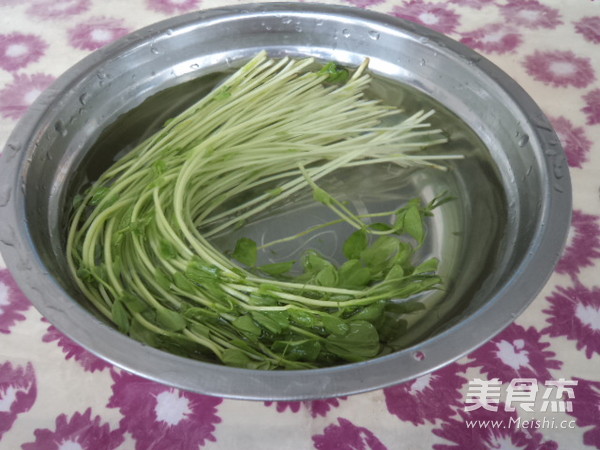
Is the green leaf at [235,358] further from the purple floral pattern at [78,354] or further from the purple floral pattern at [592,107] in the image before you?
the purple floral pattern at [592,107]

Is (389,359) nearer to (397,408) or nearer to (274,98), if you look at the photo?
(397,408)

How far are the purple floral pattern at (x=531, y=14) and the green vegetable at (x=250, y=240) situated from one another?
0.61 m

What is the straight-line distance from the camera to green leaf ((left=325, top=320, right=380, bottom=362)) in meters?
0.77

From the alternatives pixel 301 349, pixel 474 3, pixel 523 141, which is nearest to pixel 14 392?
pixel 301 349

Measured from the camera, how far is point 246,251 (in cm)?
90

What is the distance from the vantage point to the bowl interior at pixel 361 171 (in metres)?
0.70

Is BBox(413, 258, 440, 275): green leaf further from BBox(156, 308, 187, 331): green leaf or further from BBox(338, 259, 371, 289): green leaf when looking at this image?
BBox(156, 308, 187, 331): green leaf

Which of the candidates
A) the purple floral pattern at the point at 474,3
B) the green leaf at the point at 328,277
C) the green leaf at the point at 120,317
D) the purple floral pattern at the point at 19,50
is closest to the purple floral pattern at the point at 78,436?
the green leaf at the point at 120,317

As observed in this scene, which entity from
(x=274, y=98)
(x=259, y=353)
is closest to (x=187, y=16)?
(x=274, y=98)

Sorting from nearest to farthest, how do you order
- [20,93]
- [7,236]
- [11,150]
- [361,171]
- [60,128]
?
[7,236]
[11,150]
[60,128]
[361,171]
[20,93]

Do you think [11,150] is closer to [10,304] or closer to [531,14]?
[10,304]

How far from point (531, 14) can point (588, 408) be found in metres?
1.11

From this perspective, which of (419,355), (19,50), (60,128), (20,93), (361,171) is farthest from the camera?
(19,50)

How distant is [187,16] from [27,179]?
19.0 inches
